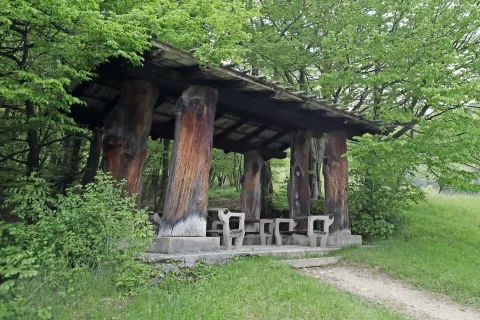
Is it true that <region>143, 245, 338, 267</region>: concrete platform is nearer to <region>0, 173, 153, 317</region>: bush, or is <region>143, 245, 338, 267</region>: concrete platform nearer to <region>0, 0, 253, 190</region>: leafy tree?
<region>0, 173, 153, 317</region>: bush

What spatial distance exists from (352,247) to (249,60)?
6629mm

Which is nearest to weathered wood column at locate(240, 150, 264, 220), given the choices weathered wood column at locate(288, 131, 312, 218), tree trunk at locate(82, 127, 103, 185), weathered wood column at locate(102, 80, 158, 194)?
weathered wood column at locate(288, 131, 312, 218)

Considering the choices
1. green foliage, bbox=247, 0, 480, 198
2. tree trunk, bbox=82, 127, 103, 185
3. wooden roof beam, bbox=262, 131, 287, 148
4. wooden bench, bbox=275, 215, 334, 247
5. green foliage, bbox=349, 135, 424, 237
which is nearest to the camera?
green foliage, bbox=247, 0, 480, 198

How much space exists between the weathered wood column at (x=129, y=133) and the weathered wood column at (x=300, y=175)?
4174 mm

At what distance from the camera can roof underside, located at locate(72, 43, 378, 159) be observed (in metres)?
5.95

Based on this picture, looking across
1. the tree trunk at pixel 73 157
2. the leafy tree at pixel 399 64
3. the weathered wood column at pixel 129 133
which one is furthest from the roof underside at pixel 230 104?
the tree trunk at pixel 73 157

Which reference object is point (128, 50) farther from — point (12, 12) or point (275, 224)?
point (275, 224)

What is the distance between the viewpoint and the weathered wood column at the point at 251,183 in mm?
10758

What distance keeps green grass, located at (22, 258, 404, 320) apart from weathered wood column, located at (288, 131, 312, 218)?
13.3ft

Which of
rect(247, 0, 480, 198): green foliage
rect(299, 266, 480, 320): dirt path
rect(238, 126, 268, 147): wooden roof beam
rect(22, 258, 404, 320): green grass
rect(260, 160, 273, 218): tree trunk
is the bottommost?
rect(299, 266, 480, 320): dirt path

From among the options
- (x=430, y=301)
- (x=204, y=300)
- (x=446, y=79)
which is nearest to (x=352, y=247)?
(x=430, y=301)

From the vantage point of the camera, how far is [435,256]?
25.5 feet

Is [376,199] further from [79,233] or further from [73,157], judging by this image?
[73,157]

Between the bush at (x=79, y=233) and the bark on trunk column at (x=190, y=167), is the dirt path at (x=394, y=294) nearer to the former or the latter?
the bark on trunk column at (x=190, y=167)
